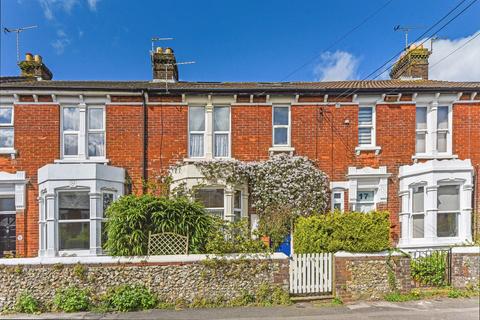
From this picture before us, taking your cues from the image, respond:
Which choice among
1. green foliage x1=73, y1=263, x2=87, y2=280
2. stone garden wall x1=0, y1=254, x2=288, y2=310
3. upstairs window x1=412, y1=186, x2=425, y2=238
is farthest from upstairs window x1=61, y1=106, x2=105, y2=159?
upstairs window x1=412, y1=186, x2=425, y2=238

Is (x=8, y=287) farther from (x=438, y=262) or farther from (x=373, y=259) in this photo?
(x=438, y=262)

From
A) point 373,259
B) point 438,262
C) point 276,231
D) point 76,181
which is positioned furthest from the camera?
point 276,231

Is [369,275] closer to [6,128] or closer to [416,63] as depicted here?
[416,63]

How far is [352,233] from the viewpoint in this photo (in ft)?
22.6

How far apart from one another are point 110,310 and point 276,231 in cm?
542

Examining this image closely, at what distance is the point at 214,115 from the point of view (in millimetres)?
10633

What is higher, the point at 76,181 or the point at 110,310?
the point at 76,181

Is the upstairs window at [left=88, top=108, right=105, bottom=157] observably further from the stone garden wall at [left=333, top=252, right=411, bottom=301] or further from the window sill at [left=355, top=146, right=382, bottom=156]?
the window sill at [left=355, top=146, right=382, bottom=156]

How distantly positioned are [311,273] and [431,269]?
320 centimetres

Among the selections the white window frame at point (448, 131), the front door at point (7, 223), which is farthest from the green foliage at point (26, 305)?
the white window frame at point (448, 131)

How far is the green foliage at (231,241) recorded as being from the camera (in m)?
7.04

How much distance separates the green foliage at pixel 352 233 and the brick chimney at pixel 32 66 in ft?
41.5

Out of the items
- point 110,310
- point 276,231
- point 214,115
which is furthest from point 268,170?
point 110,310

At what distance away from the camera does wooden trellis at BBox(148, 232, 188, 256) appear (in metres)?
6.90
